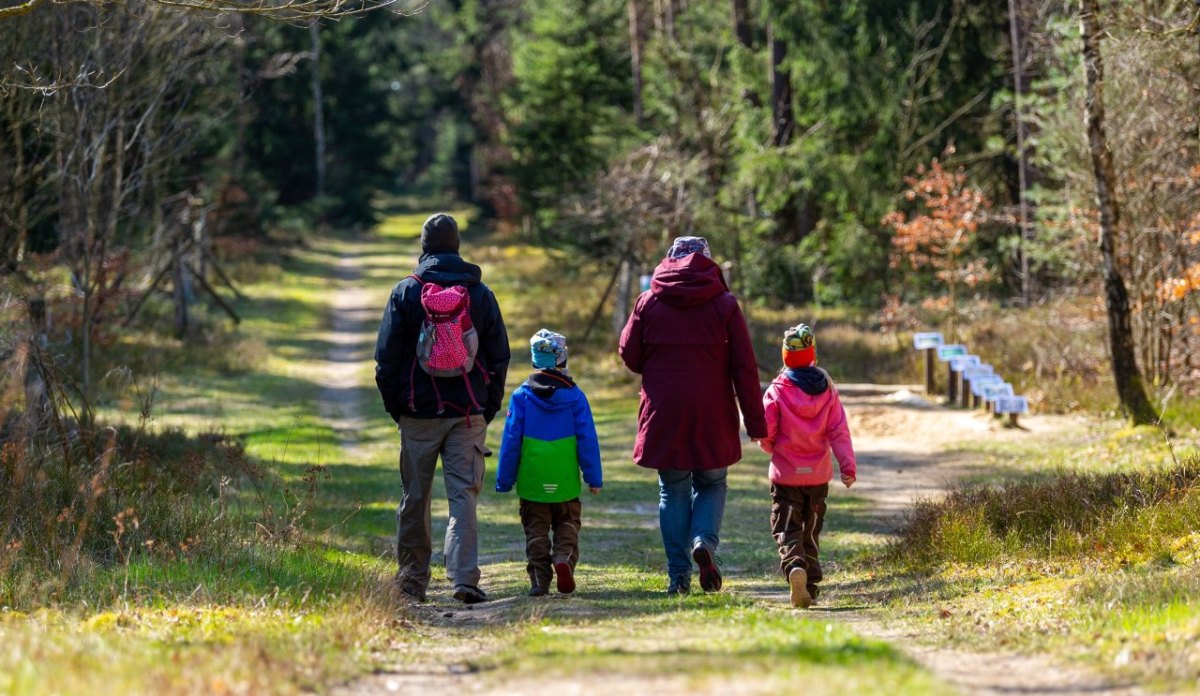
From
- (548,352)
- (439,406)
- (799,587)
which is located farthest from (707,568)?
(439,406)

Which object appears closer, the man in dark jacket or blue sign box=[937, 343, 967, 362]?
the man in dark jacket

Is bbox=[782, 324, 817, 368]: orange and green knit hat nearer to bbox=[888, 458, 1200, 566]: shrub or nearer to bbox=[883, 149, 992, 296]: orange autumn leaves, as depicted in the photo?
bbox=[888, 458, 1200, 566]: shrub

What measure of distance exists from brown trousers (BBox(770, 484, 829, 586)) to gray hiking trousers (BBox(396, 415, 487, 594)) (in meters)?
1.78

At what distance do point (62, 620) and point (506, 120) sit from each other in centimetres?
4650

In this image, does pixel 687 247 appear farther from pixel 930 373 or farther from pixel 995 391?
pixel 930 373

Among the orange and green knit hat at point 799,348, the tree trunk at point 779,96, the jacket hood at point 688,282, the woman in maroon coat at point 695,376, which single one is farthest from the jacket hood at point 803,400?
the tree trunk at point 779,96

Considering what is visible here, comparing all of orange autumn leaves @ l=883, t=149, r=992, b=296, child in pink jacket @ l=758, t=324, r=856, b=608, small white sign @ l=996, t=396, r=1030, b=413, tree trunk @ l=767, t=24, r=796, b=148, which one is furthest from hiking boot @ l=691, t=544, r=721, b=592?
tree trunk @ l=767, t=24, r=796, b=148

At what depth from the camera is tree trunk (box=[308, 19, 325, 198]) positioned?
5456 centimetres

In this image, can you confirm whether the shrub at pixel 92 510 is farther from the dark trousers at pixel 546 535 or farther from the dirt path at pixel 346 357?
the dirt path at pixel 346 357

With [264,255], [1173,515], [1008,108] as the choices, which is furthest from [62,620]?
[264,255]

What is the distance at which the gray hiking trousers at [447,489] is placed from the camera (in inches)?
325

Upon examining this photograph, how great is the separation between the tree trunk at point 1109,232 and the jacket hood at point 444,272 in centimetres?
889

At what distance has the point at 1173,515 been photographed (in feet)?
29.7

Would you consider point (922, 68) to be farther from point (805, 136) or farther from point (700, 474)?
point (700, 474)
